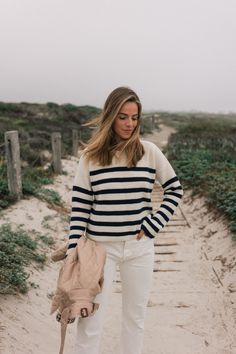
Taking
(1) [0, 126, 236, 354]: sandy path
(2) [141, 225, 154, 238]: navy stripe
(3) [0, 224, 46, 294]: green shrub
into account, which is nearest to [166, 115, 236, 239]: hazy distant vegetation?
(1) [0, 126, 236, 354]: sandy path

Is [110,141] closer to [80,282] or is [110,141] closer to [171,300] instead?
[80,282]

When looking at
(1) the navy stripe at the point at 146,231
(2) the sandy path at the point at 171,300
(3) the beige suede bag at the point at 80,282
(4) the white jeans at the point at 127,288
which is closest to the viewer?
(3) the beige suede bag at the point at 80,282

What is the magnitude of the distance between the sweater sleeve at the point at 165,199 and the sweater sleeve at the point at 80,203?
0.40m

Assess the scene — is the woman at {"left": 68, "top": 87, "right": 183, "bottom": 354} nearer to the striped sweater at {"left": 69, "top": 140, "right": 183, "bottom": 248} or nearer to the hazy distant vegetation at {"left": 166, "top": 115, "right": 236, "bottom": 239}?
the striped sweater at {"left": 69, "top": 140, "right": 183, "bottom": 248}

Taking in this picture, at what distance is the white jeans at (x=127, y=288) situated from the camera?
252 cm

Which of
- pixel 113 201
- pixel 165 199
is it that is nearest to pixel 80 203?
pixel 113 201

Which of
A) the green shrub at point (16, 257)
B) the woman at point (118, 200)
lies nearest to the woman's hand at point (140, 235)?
the woman at point (118, 200)

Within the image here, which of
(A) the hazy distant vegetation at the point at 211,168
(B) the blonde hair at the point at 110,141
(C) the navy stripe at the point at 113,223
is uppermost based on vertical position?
(B) the blonde hair at the point at 110,141

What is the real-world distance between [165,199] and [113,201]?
1.42 ft

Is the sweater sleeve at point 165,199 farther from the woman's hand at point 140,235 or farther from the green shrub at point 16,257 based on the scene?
the green shrub at point 16,257

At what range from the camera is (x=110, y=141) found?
106 inches

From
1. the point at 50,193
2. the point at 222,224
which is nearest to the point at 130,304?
the point at 222,224

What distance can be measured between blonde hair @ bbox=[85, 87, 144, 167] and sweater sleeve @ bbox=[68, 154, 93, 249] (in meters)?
0.11

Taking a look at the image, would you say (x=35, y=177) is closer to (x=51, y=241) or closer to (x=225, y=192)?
(x=51, y=241)
